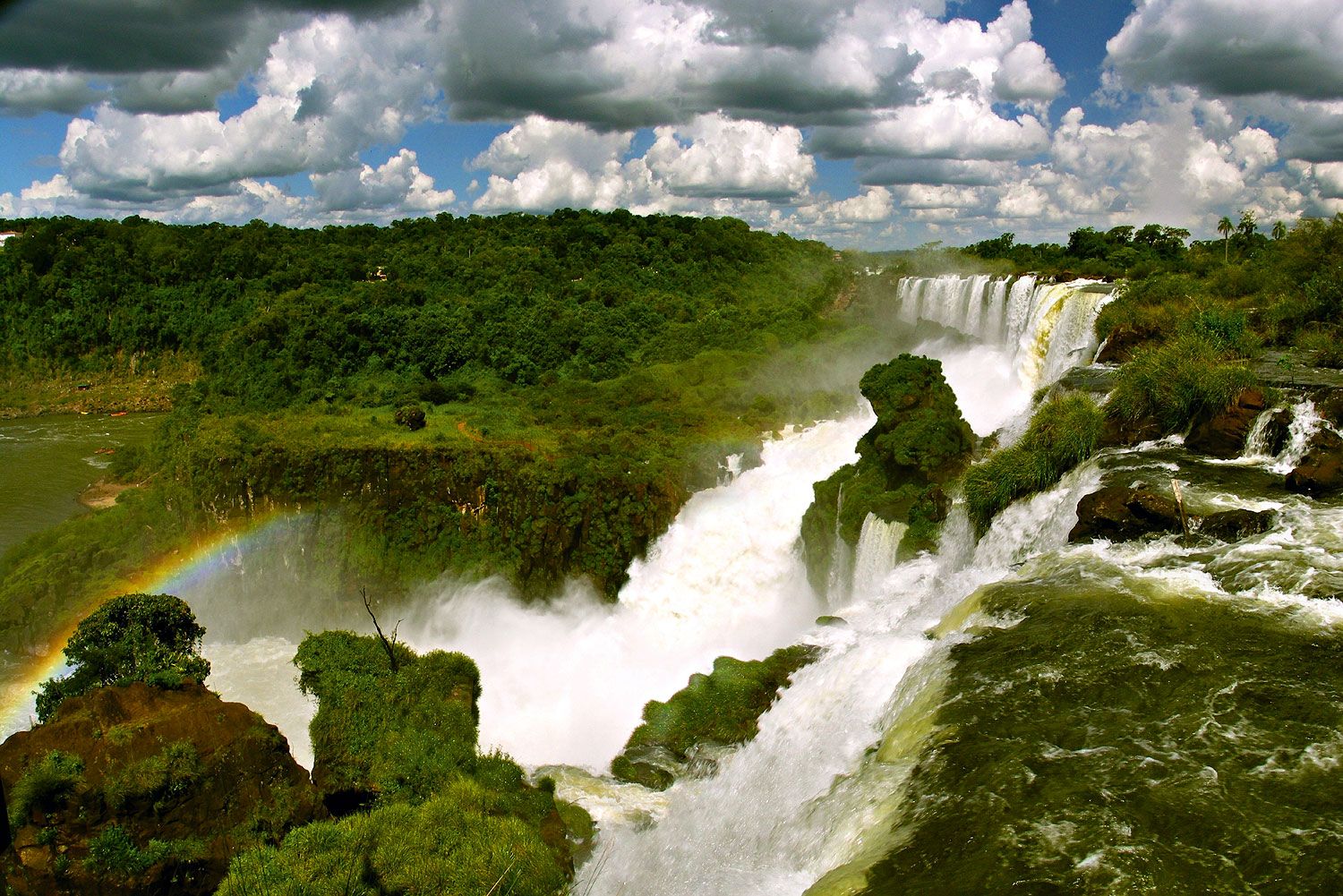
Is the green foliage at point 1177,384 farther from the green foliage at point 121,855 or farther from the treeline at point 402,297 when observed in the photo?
the treeline at point 402,297

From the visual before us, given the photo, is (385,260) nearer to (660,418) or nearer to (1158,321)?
(660,418)

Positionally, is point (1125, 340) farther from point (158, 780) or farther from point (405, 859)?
point (158, 780)

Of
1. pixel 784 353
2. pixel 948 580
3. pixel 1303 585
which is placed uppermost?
pixel 784 353

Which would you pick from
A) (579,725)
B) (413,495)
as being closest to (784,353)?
(413,495)

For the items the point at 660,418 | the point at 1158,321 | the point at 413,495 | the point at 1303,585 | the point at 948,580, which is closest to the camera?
the point at 1303,585

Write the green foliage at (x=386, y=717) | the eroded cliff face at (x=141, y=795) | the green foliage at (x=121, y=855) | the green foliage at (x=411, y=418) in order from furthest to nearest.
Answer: the green foliage at (x=411, y=418)
the green foliage at (x=386, y=717)
the green foliage at (x=121, y=855)
the eroded cliff face at (x=141, y=795)

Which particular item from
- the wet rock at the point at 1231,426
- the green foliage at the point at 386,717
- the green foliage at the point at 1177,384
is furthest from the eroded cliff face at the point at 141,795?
the green foliage at the point at 1177,384
